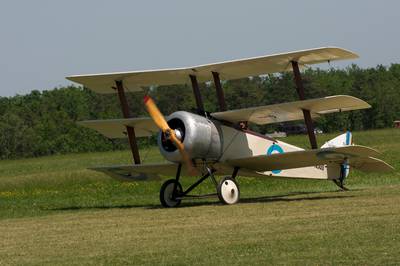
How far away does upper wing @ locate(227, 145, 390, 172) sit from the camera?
17094mm

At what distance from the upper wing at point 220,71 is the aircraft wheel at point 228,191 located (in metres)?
2.56

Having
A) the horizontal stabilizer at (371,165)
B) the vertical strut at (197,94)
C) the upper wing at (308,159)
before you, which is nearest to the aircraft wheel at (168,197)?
the upper wing at (308,159)

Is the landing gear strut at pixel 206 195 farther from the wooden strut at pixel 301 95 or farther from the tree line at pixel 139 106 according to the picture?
the tree line at pixel 139 106

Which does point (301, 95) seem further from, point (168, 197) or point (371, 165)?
point (168, 197)

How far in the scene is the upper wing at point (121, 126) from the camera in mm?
19328

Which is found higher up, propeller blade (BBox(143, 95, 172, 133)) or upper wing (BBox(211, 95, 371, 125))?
propeller blade (BBox(143, 95, 172, 133))

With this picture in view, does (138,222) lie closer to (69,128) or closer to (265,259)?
(265,259)

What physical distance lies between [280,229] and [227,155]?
21.2ft

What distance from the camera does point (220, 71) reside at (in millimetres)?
19141

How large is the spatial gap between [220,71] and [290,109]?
2208 mm

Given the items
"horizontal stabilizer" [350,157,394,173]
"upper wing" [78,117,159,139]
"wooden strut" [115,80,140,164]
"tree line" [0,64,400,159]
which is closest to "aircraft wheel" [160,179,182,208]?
"upper wing" [78,117,159,139]

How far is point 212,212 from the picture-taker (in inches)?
607

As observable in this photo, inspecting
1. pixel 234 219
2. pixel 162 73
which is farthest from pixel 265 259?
pixel 162 73

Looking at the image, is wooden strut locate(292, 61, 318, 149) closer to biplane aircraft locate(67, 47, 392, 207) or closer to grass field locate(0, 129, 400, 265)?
biplane aircraft locate(67, 47, 392, 207)
